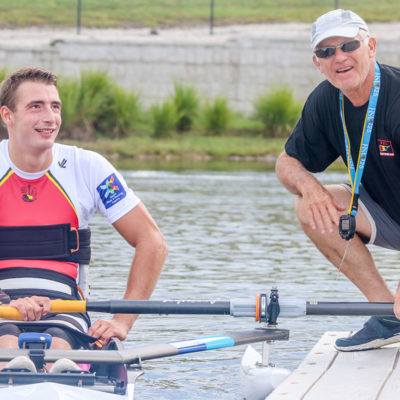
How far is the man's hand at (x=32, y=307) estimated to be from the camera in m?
4.90

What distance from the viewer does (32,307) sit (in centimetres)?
491

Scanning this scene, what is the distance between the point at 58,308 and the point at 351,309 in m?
1.35

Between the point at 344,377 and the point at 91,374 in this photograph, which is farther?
the point at 344,377

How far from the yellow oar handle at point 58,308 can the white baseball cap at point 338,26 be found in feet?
5.44

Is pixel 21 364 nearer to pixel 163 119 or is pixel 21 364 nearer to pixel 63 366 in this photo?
pixel 63 366

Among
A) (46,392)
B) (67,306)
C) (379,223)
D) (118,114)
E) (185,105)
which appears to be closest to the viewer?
(46,392)

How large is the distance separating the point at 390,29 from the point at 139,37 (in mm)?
8094

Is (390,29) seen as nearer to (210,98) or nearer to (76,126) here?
(210,98)

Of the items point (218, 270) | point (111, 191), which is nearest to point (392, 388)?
point (111, 191)

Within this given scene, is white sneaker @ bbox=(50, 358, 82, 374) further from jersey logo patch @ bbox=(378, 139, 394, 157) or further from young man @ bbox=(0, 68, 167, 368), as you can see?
jersey logo patch @ bbox=(378, 139, 394, 157)

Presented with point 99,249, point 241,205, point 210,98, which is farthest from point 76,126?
point 99,249

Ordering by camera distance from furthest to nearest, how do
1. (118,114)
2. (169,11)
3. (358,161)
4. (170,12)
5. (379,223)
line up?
(169,11) → (170,12) → (118,114) → (379,223) → (358,161)

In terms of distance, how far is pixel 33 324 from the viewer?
511 centimetres

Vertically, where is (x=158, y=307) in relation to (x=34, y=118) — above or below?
below
